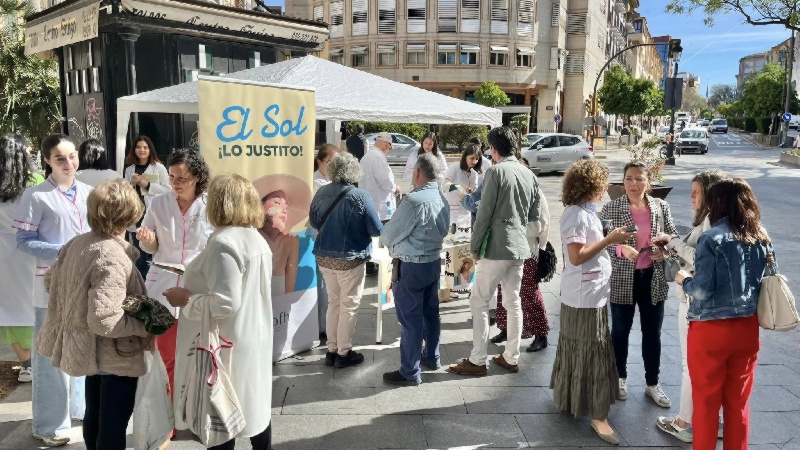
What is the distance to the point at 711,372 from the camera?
3.18 m

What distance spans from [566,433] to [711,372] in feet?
3.62

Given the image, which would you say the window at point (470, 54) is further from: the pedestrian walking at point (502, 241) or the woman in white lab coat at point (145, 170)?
the pedestrian walking at point (502, 241)

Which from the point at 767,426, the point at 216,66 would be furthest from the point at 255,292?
the point at 216,66

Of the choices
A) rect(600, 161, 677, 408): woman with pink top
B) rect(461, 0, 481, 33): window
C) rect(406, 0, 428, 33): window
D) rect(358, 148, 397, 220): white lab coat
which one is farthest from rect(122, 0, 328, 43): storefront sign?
rect(461, 0, 481, 33): window

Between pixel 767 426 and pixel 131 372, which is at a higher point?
pixel 131 372

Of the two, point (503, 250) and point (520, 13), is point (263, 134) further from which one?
point (520, 13)

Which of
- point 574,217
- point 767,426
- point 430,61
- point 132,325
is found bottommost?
point 767,426

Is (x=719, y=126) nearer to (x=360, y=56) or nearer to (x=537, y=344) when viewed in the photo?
(x=360, y=56)

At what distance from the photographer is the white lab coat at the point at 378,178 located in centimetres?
746

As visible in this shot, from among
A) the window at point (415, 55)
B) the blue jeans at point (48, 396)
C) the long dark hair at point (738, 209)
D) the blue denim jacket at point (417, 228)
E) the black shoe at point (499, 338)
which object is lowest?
the black shoe at point (499, 338)

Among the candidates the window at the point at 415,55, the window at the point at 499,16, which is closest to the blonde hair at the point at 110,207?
the window at the point at 415,55

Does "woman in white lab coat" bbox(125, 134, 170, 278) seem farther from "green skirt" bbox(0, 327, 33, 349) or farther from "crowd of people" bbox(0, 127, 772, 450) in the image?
"green skirt" bbox(0, 327, 33, 349)

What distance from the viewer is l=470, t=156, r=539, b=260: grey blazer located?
4.62 metres

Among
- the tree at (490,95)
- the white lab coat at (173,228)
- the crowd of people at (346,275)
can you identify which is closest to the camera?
the crowd of people at (346,275)
